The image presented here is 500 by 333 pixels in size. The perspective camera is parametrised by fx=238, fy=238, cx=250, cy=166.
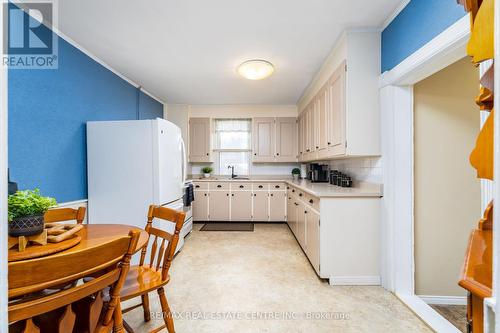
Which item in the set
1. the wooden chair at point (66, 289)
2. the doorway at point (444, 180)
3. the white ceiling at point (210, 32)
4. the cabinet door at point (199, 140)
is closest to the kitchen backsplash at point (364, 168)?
the doorway at point (444, 180)

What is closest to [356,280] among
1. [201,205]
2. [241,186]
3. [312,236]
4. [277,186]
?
[312,236]

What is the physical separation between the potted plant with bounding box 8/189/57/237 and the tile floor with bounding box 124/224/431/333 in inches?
43.9

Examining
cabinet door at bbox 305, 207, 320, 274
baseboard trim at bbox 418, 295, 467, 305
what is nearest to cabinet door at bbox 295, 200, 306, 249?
cabinet door at bbox 305, 207, 320, 274

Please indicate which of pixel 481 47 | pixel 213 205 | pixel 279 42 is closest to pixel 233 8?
pixel 279 42

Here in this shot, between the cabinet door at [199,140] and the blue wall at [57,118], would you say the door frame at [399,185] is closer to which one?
the blue wall at [57,118]

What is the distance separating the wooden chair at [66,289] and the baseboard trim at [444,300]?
8.27 ft

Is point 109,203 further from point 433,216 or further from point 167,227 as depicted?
point 433,216

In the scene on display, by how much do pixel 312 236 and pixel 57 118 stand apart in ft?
9.34

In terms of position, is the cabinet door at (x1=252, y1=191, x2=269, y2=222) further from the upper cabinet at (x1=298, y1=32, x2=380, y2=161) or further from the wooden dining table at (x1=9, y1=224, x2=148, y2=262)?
the wooden dining table at (x1=9, y1=224, x2=148, y2=262)

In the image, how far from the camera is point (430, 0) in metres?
1.66

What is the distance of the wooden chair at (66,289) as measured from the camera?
0.68m

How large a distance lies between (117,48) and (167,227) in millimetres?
2088

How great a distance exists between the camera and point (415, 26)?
5.95 feet

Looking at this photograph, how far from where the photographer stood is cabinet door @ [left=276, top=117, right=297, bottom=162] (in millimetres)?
4984
